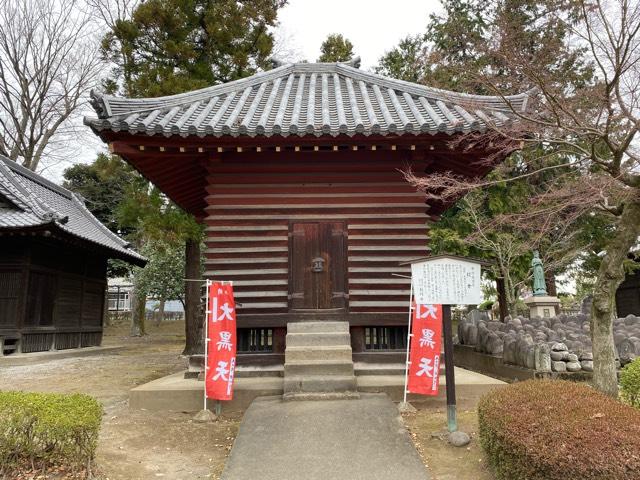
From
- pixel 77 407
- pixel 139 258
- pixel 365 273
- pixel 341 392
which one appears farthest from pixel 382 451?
pixel 139 258

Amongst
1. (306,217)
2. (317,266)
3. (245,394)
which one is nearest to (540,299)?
(317,266)

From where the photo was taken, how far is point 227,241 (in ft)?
27.3

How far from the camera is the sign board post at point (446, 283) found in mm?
6051

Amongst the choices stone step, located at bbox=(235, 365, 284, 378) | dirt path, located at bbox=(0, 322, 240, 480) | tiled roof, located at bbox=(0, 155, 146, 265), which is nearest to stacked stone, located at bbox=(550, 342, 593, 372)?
stone step, located at bbox=(235, 365, 284, 378)

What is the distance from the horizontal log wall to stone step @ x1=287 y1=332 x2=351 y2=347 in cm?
77

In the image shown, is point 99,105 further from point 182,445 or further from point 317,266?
point 182,445

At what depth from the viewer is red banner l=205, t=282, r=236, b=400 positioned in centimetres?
673

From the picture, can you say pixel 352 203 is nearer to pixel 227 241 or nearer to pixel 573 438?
pixel 227 241

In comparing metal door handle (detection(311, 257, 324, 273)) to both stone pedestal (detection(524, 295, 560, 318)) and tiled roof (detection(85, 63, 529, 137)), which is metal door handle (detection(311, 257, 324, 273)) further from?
stone pedestal (detection(524, 295, 560, 318))

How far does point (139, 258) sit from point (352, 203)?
54.5ft

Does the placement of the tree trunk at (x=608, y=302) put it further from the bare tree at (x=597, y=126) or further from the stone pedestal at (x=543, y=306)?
the stone pedestal at (x=543, y=306)

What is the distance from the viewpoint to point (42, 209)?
15.4 m

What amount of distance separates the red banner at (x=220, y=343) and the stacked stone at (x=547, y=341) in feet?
21.1

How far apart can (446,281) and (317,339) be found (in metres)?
2.51
